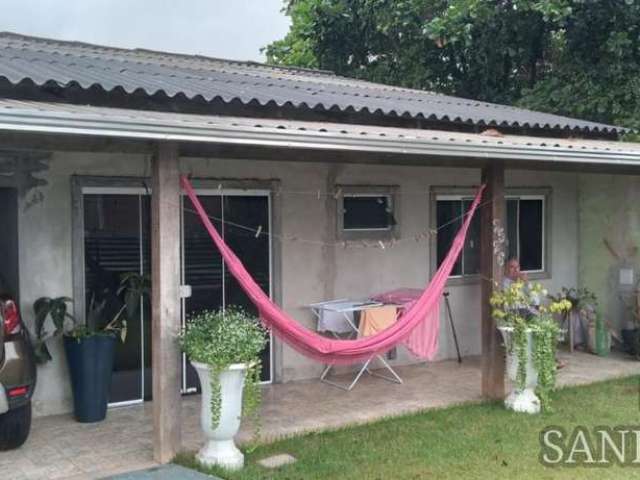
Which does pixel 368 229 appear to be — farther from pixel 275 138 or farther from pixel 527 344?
pixel 275 138

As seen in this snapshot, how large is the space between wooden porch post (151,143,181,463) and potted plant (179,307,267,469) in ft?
0.47

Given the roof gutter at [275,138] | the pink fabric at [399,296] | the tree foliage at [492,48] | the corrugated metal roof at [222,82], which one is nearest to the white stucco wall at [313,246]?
the pink fabric at [399,296]

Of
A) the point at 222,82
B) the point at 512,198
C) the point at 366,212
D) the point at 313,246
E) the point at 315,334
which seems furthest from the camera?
the point at 512,198

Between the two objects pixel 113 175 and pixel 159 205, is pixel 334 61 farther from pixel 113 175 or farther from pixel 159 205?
pixel 159 205

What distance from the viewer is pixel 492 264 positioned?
660 centimetres

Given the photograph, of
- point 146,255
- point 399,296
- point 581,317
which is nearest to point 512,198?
point 581,317

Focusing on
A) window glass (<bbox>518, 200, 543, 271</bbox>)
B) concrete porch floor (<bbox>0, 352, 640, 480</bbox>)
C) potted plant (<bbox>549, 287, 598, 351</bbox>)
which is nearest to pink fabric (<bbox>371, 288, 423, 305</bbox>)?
concrete porch floor (<bbox>0, 352, 640, 480</bbox>)

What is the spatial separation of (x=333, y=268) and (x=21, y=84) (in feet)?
11.9

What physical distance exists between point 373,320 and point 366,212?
1421 millimetres

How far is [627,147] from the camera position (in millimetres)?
7266

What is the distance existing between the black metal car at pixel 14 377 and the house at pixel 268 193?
0.85 m

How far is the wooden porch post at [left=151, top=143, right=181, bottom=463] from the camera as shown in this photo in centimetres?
484

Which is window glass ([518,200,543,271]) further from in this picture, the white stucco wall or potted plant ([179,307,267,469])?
potted plant ([179,307,267,469])

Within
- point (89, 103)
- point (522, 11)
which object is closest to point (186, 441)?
point (89, 103)
